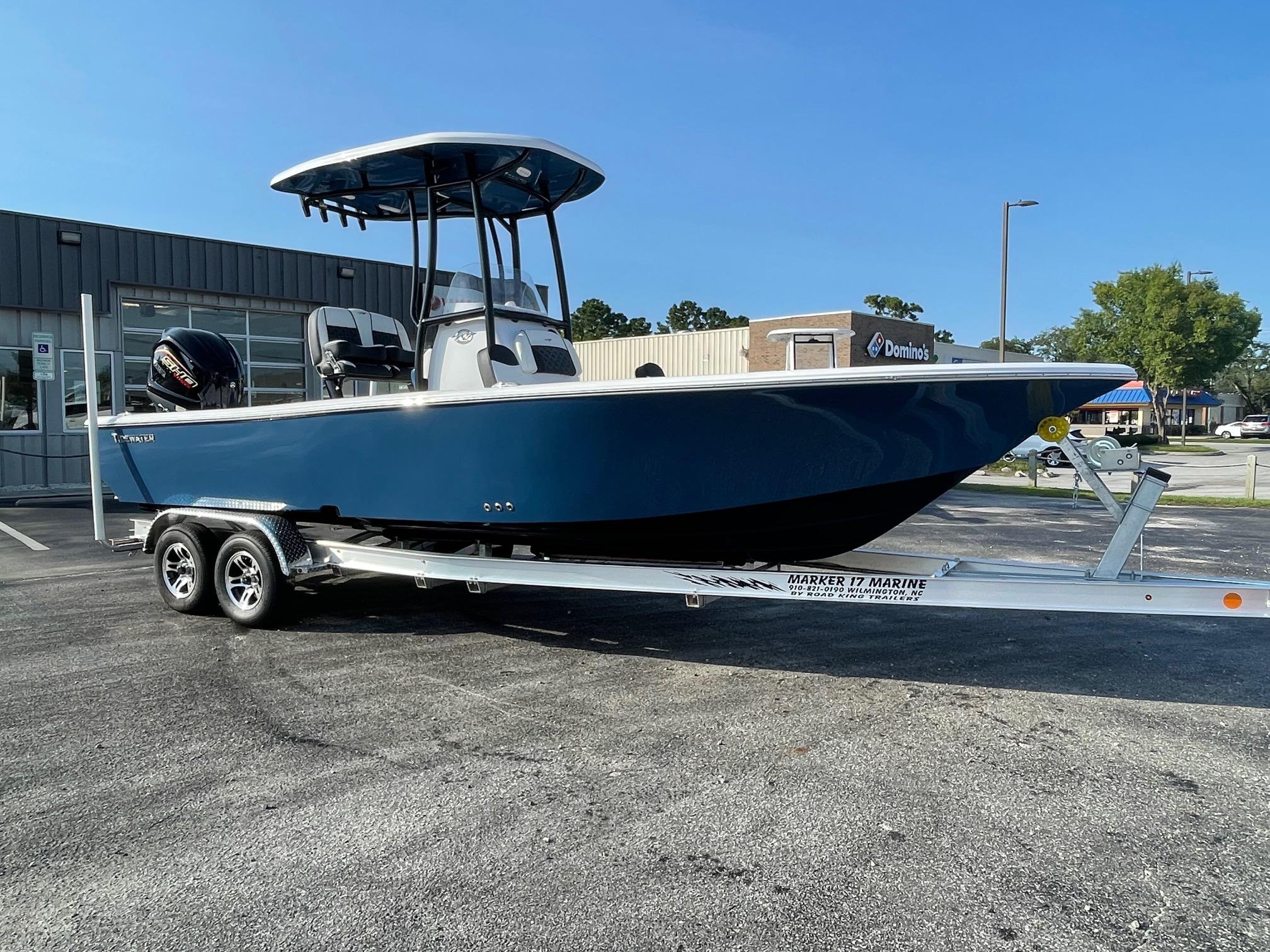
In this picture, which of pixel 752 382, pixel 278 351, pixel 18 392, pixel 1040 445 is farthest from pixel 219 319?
pixel 1040 445

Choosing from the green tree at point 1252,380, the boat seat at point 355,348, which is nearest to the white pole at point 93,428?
the boat seat at point 355,348

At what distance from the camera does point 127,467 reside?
20.3ft

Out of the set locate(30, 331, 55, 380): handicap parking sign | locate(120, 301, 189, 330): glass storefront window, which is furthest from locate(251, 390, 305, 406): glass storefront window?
locate(30, 331, 55, 380): handicap parking sign

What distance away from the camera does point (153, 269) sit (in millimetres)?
15500

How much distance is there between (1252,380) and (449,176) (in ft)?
286

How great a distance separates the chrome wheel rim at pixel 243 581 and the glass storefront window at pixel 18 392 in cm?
1241

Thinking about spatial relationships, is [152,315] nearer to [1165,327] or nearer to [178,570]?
[178,570]

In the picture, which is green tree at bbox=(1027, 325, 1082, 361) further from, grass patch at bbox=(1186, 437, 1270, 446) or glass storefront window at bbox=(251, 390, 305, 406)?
glass storefront window at bbox=(251, 390, 305, 406)

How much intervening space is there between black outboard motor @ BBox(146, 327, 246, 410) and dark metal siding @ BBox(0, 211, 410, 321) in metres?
9.45

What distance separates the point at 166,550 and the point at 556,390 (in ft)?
11.4

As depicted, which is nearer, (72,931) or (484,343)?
(72,931)

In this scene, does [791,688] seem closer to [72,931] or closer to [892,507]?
[892,507]

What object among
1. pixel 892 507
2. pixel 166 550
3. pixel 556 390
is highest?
pixel 556 390

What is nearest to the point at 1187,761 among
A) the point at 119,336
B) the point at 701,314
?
the point at 119,336
